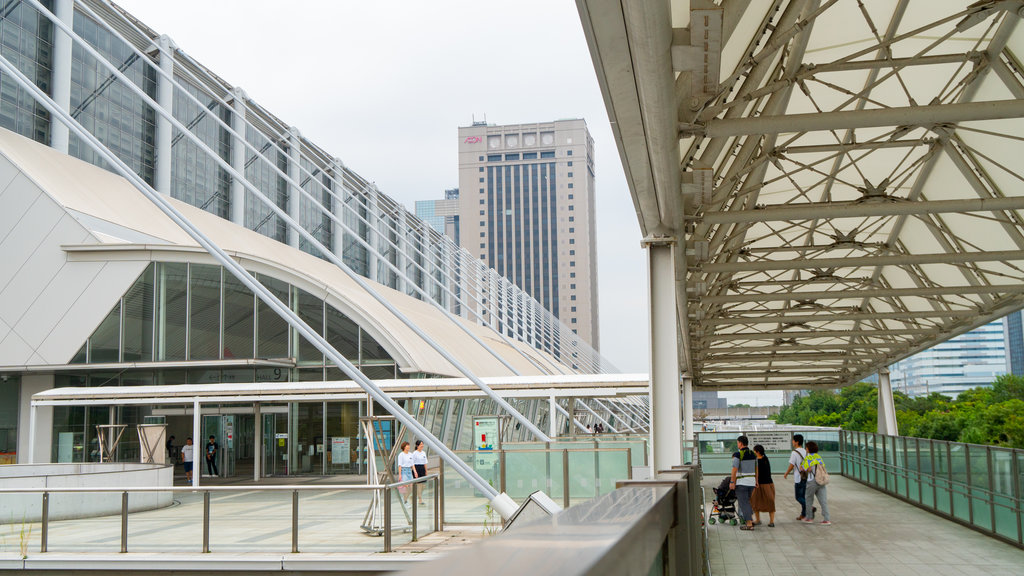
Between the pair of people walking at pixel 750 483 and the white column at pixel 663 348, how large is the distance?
17.9ft

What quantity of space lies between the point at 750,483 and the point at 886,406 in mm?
20101

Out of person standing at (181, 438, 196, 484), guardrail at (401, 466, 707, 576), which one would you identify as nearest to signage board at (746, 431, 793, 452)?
person standing at (181, 438, 196, 484)

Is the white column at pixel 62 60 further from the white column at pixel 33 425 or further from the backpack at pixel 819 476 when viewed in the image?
the backpack at pixel 819 476

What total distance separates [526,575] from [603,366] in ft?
234

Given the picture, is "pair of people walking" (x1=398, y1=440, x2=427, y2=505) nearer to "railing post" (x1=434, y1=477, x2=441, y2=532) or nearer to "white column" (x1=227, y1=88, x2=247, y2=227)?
"railing post" (x1=434, y1=477, x2=441, y2=532)

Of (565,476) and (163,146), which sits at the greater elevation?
(163,146)

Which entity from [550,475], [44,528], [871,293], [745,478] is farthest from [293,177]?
[745,478]

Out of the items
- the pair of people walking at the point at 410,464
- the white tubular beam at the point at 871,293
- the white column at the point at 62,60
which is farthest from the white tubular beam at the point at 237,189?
the white tubular beam at the point at 871,293

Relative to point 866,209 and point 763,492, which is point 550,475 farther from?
point 866,209

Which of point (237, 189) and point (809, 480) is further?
point (237, 189)

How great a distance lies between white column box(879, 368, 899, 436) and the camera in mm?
33688

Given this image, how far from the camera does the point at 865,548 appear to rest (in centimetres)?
1352

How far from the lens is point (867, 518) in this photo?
17.6m

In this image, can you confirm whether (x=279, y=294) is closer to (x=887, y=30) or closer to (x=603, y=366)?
(x=887, y=30)
